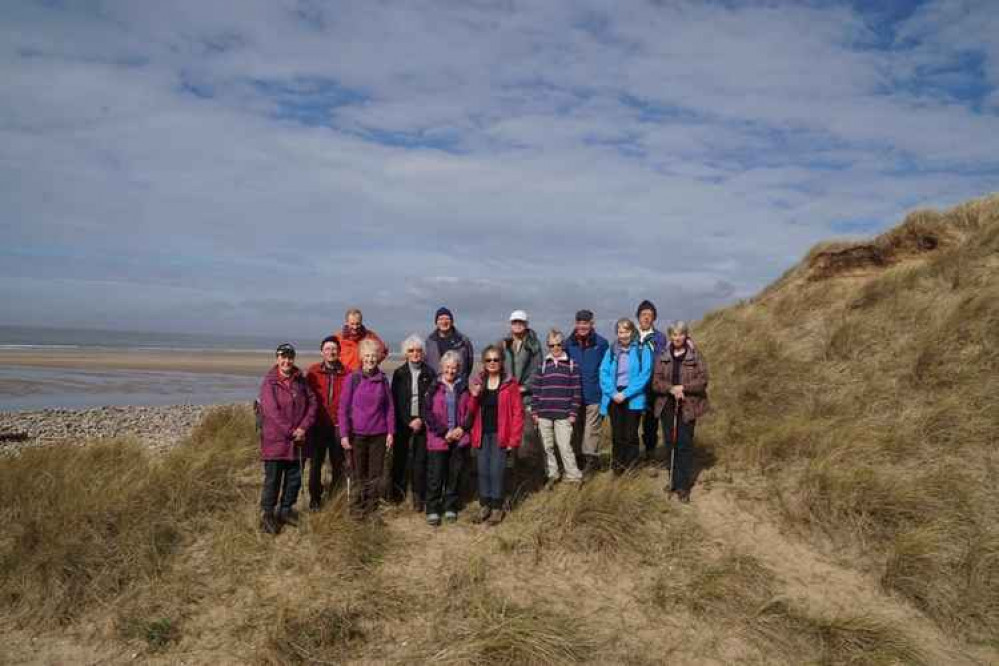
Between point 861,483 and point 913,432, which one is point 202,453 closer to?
point 861,483

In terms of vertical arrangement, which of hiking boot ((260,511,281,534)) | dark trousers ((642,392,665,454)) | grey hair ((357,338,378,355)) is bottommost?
hiking boot ((260,511,281,534))

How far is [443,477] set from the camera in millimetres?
6121

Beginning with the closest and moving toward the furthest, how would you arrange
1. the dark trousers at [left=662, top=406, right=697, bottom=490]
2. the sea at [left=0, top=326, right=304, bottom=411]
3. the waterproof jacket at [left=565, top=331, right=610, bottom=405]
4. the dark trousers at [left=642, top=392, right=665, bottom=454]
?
the dark trousers at [left=662, top=406, right=697, bottom=490] → the waterproof jacket at [left=565, top=331, right=610, bottom=405] → the dark trousers at [left=642, top=392, right=665, bottom=454] → the sea at [left=0, top=326, right=304, bottom=411]

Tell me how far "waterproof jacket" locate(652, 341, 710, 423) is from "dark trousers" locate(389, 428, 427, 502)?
249 cm

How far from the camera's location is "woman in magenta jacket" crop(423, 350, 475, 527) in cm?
592

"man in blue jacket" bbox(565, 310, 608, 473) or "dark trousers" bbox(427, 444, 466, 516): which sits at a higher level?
"man in blue jacket" bbox(565, 310, 608, 473)

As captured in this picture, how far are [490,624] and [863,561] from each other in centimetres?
355

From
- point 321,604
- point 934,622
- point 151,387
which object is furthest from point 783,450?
point 151,387

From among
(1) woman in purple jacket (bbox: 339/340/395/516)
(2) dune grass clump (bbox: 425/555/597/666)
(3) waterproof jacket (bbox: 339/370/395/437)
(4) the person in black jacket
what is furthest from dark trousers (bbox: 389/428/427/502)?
(2) dune grass clump (bbox: 425/555/597/666)

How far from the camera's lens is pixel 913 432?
23.9ft

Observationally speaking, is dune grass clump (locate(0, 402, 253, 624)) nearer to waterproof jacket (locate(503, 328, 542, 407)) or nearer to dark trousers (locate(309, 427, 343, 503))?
dark trousers (locate(309, 427, 343, 503))

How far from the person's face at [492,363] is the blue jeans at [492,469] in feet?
2.04

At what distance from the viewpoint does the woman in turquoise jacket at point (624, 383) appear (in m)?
6.49

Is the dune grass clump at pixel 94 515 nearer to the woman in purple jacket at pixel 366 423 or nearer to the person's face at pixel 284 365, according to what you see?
the woman in purple jacket at pixel 366 423
